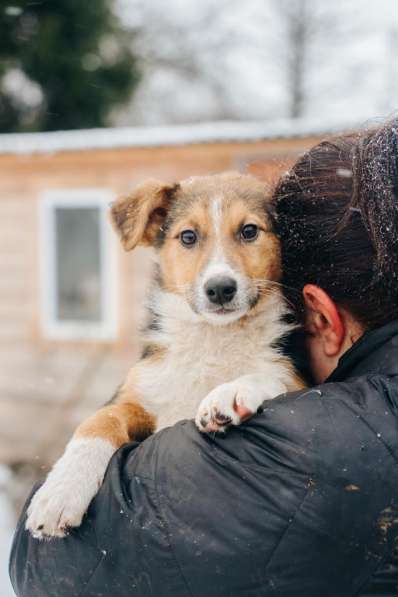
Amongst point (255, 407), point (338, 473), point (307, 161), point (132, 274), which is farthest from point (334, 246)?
point (132, 274)

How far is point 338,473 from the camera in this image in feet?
5.11

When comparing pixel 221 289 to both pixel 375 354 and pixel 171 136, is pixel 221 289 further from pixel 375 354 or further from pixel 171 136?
pixel 171 136

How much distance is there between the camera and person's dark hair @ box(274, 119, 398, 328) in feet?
6.10

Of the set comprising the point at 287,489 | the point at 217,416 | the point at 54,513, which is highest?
the point at 217,416

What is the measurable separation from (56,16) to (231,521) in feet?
51.4

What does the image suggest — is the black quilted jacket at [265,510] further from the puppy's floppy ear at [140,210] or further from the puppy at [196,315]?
the puppy's floppy ear at [140,210]

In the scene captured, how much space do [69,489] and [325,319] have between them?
0.87 m

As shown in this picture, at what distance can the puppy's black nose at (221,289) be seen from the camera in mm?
2664

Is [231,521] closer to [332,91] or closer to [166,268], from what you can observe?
[166,268]

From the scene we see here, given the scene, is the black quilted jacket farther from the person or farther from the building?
the building

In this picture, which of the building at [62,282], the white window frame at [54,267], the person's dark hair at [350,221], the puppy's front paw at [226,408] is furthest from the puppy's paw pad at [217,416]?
the white window frame at [54,267]

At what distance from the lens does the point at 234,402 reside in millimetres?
1977

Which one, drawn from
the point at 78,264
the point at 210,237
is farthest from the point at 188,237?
the point at 78,264

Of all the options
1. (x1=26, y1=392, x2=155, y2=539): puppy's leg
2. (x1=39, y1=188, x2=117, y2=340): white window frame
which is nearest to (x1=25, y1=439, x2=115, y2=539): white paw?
(x1=26, y1=392, x2=155, y2=539): puppy's leg
